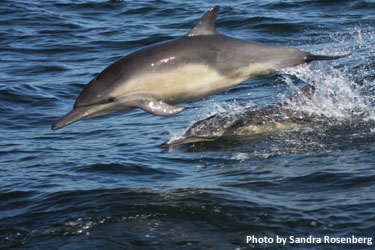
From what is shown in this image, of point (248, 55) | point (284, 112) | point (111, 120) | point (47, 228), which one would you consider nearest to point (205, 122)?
point (284, 112)

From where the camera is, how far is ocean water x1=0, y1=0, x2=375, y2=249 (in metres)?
6.39

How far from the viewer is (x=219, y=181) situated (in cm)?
815

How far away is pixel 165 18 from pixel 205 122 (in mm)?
11080

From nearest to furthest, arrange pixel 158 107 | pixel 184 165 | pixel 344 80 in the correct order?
pixel 158 107, pixel 184 165, pixel 344 80

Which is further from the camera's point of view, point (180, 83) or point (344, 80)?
point (344, 80)

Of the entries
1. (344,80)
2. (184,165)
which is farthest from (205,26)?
(344,80)

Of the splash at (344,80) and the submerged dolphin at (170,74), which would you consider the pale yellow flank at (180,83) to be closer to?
the submerged dolphin at (170,74)

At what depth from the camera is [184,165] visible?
937 cm

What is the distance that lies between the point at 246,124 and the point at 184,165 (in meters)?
2.13

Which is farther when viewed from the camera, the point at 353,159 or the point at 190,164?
the point at 190,164

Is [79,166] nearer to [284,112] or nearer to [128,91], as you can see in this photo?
[128,91]

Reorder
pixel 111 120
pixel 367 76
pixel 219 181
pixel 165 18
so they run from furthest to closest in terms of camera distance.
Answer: pixel 165 18 < pixel 367 76 < pixel 111 120 < pixel 219 181

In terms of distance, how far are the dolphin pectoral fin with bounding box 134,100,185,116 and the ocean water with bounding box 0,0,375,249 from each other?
1058 mm

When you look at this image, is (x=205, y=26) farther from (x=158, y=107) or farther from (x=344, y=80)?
(x=344, y=80)
